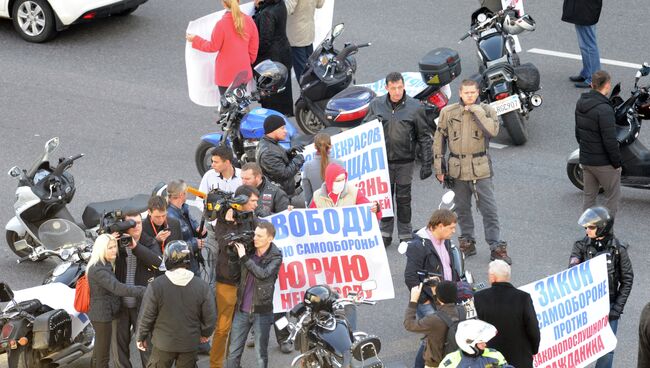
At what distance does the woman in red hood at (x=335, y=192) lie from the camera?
1285 cm

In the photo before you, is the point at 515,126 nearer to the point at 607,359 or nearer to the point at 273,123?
the point at 273,123

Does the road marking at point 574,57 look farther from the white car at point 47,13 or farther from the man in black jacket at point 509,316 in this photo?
the man in black jacket at point 509,316

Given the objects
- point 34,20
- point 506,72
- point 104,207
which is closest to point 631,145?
point 506,72

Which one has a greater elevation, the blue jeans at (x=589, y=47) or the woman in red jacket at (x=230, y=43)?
the woman in red jacket at (x=230, y=43)

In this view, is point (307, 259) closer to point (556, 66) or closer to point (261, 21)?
point (261, 21)

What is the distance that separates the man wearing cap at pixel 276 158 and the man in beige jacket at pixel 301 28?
412 cm

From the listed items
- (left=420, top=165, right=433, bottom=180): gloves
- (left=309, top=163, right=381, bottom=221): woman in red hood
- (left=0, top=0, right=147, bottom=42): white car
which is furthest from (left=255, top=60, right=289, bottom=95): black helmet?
(left=0, top=0, right=147, bottom=42): white car

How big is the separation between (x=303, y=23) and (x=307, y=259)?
6026mm

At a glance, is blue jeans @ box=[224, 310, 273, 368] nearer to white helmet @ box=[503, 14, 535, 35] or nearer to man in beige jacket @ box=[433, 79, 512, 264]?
man in beige jacket @ box=[433, 79, 512, 264]

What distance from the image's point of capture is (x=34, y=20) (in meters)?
19.2

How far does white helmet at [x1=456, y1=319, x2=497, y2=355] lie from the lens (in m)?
9.30

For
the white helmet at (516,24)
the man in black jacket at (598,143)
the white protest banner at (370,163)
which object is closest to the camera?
the man in black jacket at (598,143)

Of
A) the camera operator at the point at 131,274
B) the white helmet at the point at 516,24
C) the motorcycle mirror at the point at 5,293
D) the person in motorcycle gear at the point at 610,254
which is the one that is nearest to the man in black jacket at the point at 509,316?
the person in motorcycle gear at the point at 610,254

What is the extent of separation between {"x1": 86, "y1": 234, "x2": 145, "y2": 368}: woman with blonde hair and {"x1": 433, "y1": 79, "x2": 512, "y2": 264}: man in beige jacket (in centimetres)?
376
